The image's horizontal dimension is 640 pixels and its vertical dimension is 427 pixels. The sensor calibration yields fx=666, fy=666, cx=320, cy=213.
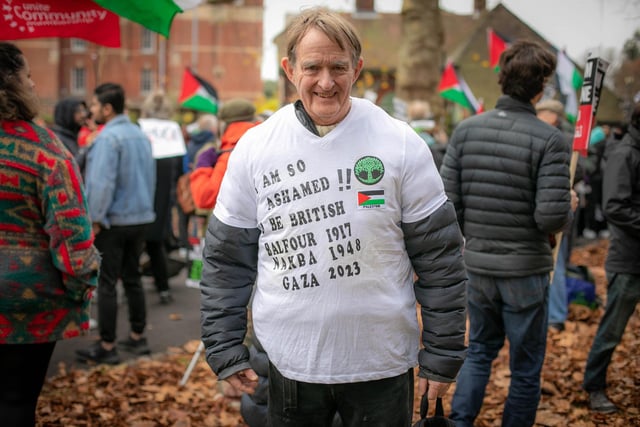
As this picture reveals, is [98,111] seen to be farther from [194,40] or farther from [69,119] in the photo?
[194,40]

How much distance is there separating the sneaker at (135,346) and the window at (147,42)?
53255 mm

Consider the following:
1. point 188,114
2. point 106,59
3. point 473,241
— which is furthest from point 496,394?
point 106,59

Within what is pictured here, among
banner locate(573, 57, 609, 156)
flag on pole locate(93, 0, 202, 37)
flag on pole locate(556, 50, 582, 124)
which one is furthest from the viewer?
flag on pole locate(556, 50, 582, 124)

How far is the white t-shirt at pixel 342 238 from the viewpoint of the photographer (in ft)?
7.82

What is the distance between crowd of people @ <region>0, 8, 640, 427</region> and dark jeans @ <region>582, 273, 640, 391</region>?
0.04 ft

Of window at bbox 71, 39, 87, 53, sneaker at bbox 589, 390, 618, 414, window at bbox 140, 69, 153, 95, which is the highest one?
window at bbox 71, 39, 87, 53

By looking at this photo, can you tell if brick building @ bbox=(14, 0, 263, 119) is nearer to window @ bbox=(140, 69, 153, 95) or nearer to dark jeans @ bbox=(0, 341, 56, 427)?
window @ bbox=(140, 69, 153, 95)

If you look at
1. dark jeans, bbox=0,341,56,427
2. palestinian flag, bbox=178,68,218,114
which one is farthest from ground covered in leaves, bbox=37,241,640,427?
palestinian flag, bbox=178,68,218,114

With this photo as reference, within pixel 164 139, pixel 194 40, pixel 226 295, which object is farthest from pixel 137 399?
pixel 194 40

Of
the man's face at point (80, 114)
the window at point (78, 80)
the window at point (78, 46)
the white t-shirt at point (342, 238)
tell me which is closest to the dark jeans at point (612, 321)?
the white t-shirt at point (342, 238)

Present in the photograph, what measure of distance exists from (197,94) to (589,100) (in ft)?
21.5

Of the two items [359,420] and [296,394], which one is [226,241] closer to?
[296,394]

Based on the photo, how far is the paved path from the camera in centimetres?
618

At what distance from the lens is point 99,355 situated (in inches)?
234
